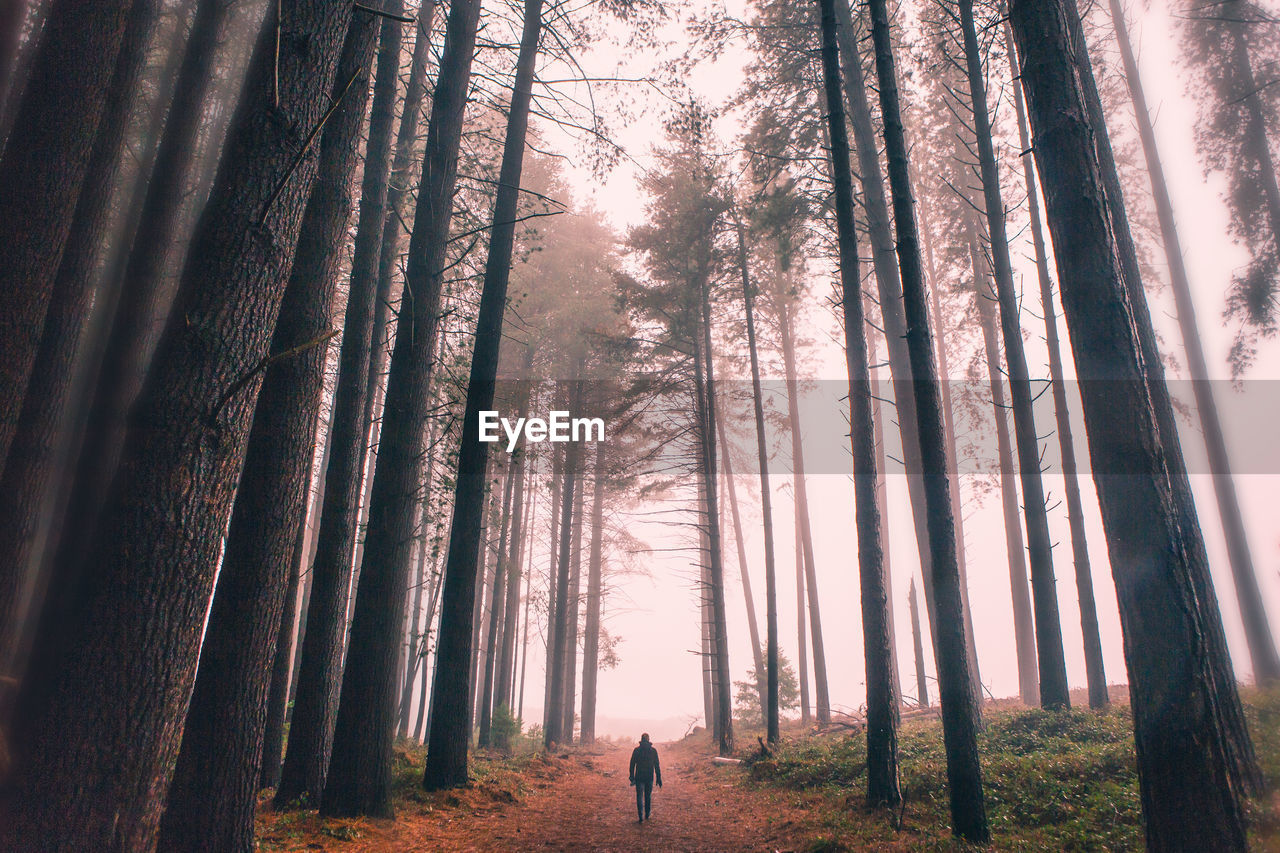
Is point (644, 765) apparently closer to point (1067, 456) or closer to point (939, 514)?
point (939, 514)

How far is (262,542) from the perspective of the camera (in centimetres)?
402

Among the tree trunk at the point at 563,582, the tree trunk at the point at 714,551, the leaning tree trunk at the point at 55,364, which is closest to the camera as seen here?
the leaning tree trunk at the point at 55,364

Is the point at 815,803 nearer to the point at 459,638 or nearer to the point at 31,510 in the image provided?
the point at 459,638

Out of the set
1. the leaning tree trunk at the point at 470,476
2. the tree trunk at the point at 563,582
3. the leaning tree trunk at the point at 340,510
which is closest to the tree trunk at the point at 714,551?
the tree trunk at the point at 563,582

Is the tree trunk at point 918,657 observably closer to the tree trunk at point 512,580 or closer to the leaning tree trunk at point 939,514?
the tree trunk at point 512,580

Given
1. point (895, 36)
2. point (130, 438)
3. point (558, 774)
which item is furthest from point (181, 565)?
point (895, 36)

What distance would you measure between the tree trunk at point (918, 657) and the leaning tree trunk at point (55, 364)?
1910 centimetres

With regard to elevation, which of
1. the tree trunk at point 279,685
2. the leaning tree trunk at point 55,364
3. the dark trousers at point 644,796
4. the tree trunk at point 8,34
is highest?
the tree trunk at point 8,34

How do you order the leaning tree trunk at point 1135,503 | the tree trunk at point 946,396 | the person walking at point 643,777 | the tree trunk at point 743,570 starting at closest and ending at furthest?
the leaning tree trunk at point 1135,503 → the person walking at point 643,777 → the tree trunk at point 946,396 → the tree trunk at point 743,570

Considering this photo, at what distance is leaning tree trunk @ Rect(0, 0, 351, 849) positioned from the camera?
2.37 m

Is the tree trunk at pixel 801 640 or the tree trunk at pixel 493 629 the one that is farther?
the tree trunk at pixel 801 640

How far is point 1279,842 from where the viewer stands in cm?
358

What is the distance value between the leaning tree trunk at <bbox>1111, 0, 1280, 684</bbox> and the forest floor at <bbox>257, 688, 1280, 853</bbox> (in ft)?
10.9

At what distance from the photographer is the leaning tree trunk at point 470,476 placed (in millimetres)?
7516
